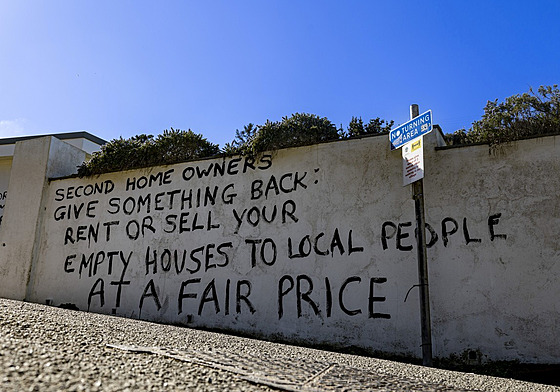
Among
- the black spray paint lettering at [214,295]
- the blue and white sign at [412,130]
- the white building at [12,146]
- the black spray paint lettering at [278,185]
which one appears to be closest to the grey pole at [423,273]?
the blue and white sign at [412,130]

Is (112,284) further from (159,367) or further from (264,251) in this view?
(159,367)

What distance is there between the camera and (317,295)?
266 inches

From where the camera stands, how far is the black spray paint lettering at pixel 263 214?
23.8 feet

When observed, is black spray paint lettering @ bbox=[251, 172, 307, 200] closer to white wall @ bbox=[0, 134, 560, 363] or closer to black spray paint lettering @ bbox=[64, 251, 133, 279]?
white wall @ bbox=[0, 134, 560, 363]

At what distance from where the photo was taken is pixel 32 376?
2.46 m

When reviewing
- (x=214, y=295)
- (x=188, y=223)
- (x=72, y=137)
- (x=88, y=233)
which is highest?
(x=72, y=137)

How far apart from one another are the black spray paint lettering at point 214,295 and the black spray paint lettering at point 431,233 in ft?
7.58

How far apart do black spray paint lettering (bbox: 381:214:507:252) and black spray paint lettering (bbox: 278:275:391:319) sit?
575 mm

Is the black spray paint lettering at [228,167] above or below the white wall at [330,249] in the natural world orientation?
above

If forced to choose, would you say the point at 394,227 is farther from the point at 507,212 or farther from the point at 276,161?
the point at 276,161

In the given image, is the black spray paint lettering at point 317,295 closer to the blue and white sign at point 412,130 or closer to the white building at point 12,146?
the blue and white sign at point 412,130

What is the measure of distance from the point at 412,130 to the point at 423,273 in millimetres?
1795

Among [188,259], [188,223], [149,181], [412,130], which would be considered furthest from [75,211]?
[412,130]

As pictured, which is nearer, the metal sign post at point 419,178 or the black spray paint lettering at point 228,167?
the metal sign post at point 419,178
